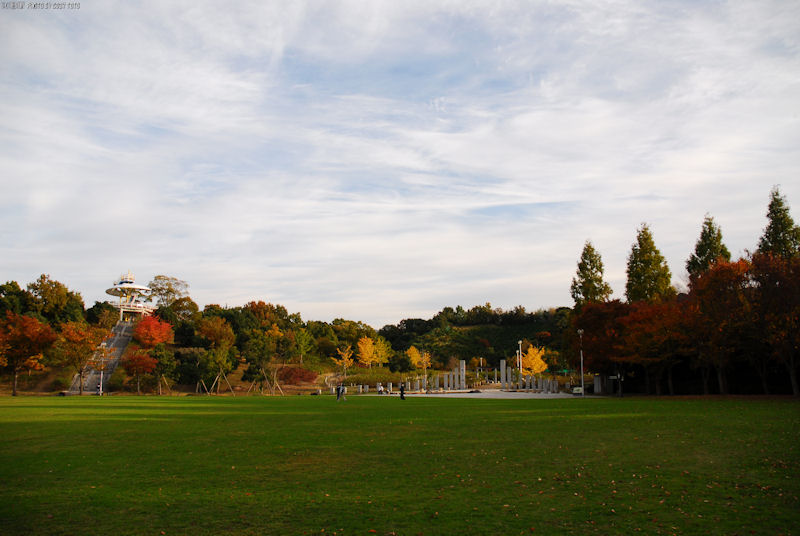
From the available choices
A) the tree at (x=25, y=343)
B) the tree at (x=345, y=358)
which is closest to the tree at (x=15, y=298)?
the tree at (x=25, y=343)

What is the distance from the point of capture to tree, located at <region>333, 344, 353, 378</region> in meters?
85.4

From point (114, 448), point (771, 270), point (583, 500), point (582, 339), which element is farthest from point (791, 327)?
point (114, 448)

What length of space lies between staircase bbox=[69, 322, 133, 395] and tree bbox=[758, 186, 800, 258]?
63603 millimetres

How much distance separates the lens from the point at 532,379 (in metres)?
65.6

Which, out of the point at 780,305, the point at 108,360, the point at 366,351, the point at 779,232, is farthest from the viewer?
the point at 366,351

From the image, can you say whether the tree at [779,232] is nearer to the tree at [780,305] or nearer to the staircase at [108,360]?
the tree at [780,305]

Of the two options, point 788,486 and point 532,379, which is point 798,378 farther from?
point 788,486

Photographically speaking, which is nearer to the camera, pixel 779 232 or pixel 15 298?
pixel 779 232

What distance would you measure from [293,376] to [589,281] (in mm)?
39824

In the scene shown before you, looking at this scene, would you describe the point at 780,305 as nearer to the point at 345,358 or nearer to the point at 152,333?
the point at 345,358

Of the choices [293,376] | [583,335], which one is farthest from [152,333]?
[583,335]

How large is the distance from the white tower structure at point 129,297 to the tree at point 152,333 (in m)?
14.1

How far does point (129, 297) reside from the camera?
9750 centimetres

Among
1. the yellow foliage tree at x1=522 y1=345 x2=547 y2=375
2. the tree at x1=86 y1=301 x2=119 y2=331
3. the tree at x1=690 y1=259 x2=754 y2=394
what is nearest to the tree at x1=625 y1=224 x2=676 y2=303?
the tree at x1=690 y1=259 x2=754 y2=394
